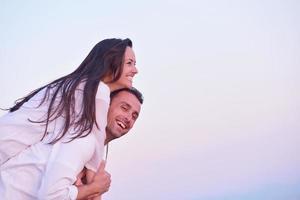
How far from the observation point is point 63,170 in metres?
3.38

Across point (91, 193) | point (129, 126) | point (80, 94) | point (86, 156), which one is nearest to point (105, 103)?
point (80, 94)

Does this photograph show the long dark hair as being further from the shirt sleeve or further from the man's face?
the man's face

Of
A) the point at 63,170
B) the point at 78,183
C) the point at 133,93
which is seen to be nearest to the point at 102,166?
the point at 78,183

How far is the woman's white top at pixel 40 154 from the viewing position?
3400 mm

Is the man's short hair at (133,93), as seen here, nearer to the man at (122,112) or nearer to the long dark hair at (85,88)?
the man at (122,112)

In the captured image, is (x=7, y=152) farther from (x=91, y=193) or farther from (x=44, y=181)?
(x=91, y=193)

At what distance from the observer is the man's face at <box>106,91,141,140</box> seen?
18.0 ft

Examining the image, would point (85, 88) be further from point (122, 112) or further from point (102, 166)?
point (122, 112)

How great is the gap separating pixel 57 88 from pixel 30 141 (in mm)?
520

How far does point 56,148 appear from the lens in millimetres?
3549

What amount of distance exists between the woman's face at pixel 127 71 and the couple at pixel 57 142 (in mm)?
505

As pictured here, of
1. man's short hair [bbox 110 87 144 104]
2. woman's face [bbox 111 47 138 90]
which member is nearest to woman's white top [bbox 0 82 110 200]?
woman's face [bbox 111 47 138 90]

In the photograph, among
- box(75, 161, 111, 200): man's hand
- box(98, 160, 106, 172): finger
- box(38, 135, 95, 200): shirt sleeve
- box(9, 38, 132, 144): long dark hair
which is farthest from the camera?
box(98, 160, 106, 172): finger

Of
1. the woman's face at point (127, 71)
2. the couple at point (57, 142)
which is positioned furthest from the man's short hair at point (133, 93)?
the couple at point (57, 142)
